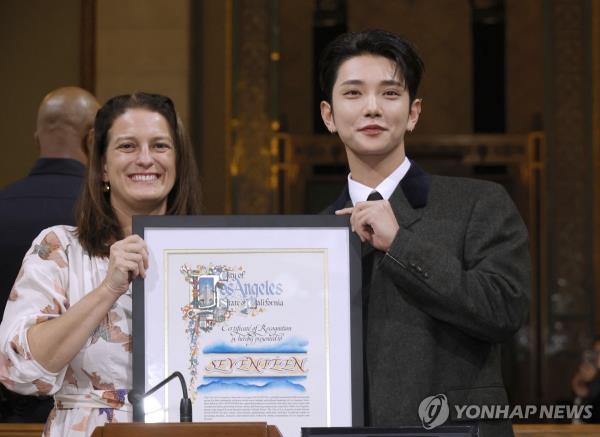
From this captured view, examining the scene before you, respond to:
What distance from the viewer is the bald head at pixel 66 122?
365 cm

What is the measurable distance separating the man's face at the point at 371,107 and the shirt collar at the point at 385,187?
0.11 feet

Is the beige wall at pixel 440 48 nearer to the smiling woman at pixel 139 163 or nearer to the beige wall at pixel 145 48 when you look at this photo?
the beige wall at pixel 145 48

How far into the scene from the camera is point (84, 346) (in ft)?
7.59

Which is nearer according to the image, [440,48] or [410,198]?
[410,198]

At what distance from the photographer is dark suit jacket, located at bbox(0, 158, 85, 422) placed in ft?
10.8

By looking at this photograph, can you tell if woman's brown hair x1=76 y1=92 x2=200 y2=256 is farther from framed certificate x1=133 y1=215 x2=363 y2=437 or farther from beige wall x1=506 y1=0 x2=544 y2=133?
beige wall x1=506 y1=0 x2=544 y2=133

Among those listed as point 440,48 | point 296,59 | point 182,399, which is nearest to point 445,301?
point 182,399

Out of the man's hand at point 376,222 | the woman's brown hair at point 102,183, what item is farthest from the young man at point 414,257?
the woman's brown hair at point 102,183

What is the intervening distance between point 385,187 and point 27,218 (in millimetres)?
1502

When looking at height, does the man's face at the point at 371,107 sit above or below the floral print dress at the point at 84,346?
above

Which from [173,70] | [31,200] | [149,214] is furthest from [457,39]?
[149,214]

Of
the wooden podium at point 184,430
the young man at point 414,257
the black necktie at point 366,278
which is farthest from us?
the black necktie at point 366,278

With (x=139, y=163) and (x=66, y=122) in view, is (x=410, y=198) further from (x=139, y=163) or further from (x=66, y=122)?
(x=66, y=122)

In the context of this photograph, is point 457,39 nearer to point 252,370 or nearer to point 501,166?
point 501,166
